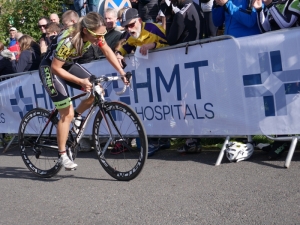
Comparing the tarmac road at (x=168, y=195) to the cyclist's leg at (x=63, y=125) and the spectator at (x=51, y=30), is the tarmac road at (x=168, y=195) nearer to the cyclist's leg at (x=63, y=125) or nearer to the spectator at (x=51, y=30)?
the cyclist's leg at (x=63, y=125)

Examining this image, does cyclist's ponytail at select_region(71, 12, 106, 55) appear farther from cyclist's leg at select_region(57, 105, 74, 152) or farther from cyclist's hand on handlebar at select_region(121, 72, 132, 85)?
cyclist's leg at select_region(57, 105, 74, 152)

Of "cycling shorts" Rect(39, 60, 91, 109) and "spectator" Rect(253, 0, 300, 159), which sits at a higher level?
"spectator" Rect(253, 0, 300, 159)

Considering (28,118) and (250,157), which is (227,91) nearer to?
(250,157)

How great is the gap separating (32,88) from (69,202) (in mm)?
4341

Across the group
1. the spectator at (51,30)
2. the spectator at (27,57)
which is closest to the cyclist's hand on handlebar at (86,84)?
the spectator at (51,30)

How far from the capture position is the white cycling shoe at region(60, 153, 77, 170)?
21.9 ft

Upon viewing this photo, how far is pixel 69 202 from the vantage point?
227 inches

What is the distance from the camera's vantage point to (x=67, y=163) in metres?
6.68

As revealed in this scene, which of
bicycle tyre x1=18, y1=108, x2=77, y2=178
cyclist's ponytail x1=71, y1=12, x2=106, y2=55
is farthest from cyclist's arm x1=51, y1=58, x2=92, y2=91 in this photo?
bicycle tyre x1=18, y1=108, x2=77, y2=178

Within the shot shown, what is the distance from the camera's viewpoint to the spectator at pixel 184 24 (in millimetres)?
7539

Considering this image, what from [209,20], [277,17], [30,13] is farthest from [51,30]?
[277,17]

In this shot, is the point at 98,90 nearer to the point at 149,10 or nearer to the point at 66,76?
the point at 66,76

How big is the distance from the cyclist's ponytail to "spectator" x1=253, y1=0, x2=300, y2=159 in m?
2.06

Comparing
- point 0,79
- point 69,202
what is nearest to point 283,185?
point 69,202
